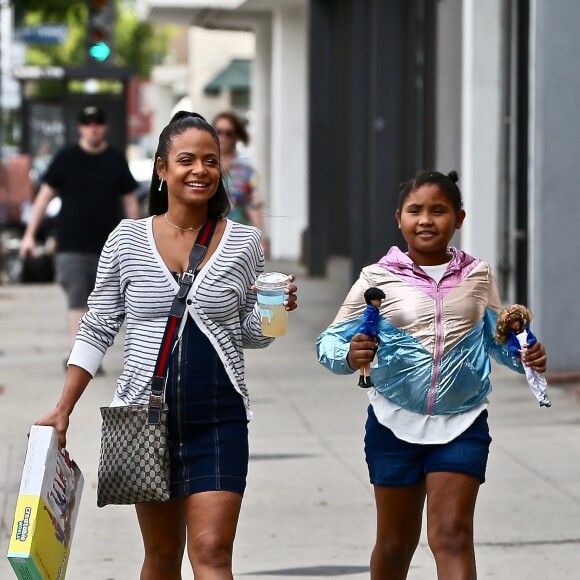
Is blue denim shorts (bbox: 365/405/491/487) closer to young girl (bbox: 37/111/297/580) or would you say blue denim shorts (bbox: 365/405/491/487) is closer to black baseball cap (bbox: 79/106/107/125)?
young girl (bbox: 37/111/297/580)

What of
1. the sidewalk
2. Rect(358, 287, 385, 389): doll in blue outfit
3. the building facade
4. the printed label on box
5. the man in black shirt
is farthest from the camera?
the man in black shirt

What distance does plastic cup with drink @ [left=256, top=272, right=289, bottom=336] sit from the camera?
4.09 m

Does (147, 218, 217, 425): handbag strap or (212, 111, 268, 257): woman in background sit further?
(212, 111, 268, 257): woman in background

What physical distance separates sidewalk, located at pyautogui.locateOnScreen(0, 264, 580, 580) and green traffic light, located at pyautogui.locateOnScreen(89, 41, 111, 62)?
7978mm

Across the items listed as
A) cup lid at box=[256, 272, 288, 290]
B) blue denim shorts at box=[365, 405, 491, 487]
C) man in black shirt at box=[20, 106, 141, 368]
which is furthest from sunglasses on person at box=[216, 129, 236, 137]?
cup lid at box=[256, 272, 288, 290]

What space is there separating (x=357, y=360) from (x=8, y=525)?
2715 millimetres

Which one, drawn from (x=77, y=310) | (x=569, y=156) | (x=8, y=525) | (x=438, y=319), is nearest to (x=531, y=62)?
(x=569, y=156)

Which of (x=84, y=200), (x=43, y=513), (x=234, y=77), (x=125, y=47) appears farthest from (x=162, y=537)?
(x=125, y=47)

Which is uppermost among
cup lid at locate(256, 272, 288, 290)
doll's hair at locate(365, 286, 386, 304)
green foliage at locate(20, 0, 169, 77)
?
green foliage at locate(20, 0, 169, 77)

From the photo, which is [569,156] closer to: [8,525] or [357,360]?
[8,525]

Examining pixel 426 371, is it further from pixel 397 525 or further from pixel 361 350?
pixel 397 525

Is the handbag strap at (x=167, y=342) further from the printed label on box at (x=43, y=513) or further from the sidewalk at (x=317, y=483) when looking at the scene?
the sidewalk at (x=317, y=483)

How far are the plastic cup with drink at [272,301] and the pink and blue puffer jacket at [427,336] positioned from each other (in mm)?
289

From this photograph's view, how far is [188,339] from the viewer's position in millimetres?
4184
